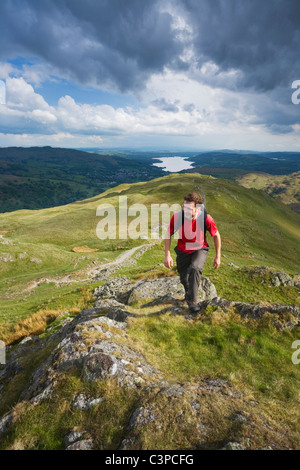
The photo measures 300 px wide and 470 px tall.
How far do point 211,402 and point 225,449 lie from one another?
56.7 inches

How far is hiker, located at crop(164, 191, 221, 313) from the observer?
10477 millimetres

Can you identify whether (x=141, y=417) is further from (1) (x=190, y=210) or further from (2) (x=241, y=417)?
(1) (x=190, y=210)

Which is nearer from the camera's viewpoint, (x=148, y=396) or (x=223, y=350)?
(x=148, y=396)

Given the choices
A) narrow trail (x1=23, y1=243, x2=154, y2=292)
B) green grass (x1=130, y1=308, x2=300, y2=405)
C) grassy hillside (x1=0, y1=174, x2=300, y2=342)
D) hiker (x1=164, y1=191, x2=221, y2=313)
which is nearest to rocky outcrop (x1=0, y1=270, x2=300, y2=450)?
green grass (x1=130, y1=308, x2=300, y2=405)

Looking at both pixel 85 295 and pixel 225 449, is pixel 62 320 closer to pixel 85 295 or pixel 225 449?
pixel 85 295

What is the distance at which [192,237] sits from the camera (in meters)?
10.6

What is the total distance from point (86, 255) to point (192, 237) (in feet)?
128

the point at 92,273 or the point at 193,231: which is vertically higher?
the point at 193,231

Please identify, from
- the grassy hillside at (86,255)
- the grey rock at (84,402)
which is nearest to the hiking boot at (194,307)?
the grey rock at (84,402)

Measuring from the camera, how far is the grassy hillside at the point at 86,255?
84.0ft

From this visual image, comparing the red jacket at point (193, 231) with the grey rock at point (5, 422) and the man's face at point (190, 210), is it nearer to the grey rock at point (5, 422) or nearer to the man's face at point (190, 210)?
the man's face at point (190, 210)

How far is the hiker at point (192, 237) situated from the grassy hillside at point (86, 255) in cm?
1043

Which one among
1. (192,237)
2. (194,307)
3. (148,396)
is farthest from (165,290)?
(148,396)
